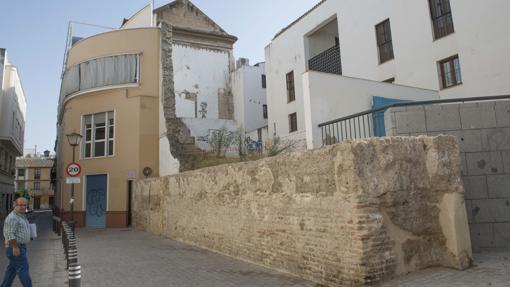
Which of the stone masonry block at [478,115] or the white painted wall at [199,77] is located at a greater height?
the white painted wall at [199,77]

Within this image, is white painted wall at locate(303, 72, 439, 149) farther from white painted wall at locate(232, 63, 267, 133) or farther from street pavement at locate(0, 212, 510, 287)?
white painted wall at locate(232, 63, 267, 133)

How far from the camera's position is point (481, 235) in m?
7.21

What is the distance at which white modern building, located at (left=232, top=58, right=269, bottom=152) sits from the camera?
27.1m

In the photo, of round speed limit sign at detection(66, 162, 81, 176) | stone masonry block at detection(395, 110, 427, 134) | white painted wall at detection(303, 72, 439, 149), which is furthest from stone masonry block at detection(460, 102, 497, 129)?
round speed limit sign at detection(66, 162, 81, 176)

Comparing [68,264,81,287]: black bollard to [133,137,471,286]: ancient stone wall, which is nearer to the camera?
[68,264,81,287]: black bollard

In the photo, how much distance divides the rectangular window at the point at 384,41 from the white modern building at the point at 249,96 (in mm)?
11219

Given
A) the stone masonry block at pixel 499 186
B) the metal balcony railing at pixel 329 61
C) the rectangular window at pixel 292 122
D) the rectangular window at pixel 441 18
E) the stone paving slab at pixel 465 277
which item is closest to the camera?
the stone paving slab at pixel 465 277

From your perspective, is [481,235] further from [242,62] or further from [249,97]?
[242,62]

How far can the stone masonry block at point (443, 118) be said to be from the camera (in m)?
7.57

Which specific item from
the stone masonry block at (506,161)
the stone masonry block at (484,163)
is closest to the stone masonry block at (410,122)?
the stone masonry block at (484,163)

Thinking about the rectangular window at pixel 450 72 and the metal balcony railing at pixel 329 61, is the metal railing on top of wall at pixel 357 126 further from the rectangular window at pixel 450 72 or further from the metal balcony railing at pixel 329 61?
the metal balcony railing at pixel 329 61

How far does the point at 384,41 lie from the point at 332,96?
7.36m

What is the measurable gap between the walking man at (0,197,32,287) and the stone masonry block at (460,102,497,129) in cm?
825

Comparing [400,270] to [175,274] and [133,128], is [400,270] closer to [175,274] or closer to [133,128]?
[175,274]
